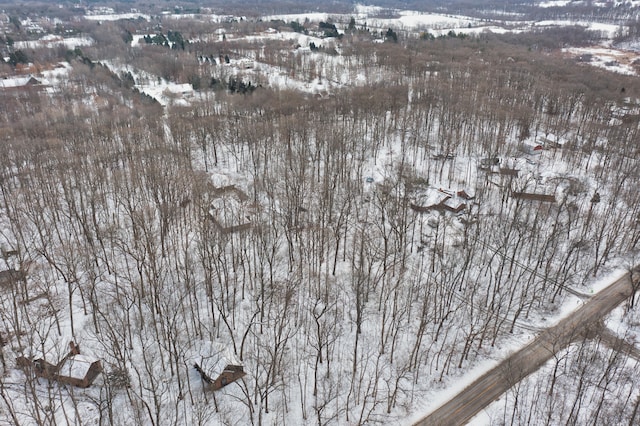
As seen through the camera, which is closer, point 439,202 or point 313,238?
point 313,238

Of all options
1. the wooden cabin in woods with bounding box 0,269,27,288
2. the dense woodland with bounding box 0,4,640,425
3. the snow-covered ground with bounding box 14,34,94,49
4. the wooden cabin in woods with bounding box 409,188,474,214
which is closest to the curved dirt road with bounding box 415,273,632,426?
the dense woodland with bounding box 0,4,640,425

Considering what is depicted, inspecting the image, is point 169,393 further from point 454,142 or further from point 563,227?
point 454,142

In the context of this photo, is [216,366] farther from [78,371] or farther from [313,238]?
[313,238]

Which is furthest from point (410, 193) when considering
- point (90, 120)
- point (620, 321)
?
point (90, 120)

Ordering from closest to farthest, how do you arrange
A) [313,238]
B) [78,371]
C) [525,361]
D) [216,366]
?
[78,371] < [216,366] < [525,361] < [313,238]

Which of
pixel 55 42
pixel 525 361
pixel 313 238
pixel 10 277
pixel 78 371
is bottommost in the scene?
pixel 525 361

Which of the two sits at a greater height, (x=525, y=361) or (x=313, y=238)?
(x=313, y=238)

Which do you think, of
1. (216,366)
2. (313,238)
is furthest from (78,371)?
(313,238)
